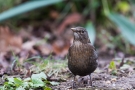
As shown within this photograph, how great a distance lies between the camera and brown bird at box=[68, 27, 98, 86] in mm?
3395

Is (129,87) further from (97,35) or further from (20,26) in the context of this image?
(20,26)

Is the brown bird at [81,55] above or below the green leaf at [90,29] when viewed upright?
below

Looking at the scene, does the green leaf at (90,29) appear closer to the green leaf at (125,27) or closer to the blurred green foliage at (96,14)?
the blurred green foliage at (96,14)

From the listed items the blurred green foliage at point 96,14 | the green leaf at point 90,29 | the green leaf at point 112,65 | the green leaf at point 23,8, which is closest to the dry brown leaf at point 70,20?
the blurred green foliage at point 96,14

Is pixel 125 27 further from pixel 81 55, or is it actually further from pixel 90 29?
pixel 81 55

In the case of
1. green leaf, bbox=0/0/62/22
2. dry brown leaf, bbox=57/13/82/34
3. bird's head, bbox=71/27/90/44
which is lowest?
bird's head, bbox=71/27/90/44

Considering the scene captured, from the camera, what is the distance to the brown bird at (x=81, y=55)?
3395mm

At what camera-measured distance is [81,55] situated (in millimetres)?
3395

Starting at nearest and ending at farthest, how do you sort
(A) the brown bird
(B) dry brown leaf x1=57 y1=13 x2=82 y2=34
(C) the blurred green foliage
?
(A) the brown bird → (C) the blurred green foliage → (B) dry brown leaf x1=57 y1=13 x2=82 y2=34

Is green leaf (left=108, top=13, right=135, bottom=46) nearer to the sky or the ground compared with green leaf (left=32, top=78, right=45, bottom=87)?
nearer to the sky

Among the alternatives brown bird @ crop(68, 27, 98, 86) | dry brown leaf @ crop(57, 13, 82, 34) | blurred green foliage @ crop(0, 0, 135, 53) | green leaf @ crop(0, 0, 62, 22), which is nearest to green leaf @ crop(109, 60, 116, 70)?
brown bird @ crop(68, 27, 98, 86)

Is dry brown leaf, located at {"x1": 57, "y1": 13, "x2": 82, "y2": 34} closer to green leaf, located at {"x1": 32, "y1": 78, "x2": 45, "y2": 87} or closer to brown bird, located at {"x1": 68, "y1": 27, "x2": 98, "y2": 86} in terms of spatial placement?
brown bird, located at {"x1": 68, "y1": 27, "x2": 98, "y2": 86}

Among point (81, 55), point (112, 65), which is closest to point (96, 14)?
point (112, 65)

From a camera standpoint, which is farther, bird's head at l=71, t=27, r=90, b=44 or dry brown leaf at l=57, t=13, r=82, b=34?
dry brown leaf at l=57, t=13, r=82, b=34
